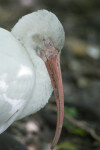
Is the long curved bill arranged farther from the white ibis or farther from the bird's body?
the bird's body

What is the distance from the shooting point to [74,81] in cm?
898

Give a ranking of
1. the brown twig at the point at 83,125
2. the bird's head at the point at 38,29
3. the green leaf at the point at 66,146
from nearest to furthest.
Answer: the bird's head at the point at 38,29 → the green leaf at the point at 66,146 → the brown twig at the point at 83,125

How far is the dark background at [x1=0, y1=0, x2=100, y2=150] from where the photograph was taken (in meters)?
6.85

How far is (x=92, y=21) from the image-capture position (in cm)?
1230

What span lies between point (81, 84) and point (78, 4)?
193 inches

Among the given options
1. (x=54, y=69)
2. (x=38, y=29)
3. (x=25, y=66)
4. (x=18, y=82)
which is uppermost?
(x=38, y=29)

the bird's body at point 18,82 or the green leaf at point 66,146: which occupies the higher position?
the bird's body at point 18,82

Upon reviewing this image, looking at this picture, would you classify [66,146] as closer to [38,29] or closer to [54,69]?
[54,69]

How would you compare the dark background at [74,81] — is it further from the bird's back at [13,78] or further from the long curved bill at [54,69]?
the bird's back at [13,78]

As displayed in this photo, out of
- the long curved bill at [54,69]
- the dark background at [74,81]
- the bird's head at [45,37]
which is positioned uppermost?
the bird's head at [45,37]

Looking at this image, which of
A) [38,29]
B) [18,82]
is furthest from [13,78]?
[38,29]

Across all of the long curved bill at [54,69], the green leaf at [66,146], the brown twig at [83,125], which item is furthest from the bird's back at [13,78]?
the brown twig at [83,125]

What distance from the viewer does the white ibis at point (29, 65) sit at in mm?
4801

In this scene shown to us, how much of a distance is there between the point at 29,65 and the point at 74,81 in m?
4.10
